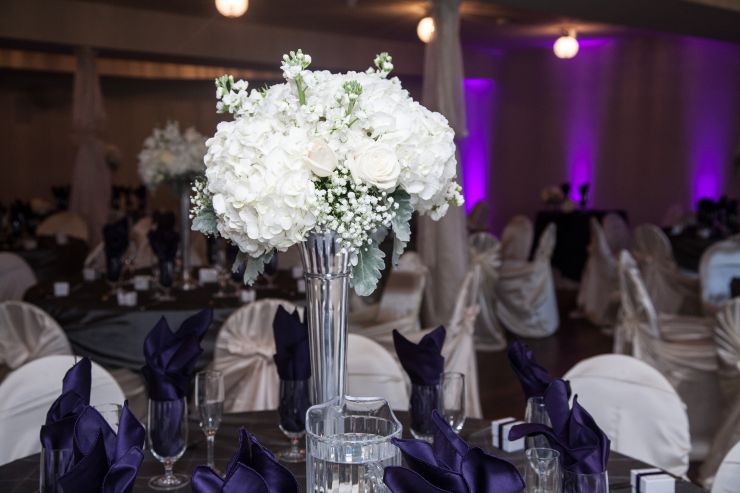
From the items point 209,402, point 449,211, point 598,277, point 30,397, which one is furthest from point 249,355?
point 598,277

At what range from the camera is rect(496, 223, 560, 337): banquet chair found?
7.56 metres

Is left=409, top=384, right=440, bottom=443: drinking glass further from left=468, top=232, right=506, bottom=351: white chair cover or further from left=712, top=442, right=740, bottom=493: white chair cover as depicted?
left=468, top=232, right=506, bottom=351: white chair cover

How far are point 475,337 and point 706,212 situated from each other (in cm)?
266

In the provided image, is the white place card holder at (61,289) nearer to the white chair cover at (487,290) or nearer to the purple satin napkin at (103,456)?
the purple satin napkin at (103,456)

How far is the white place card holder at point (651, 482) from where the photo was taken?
1.80m

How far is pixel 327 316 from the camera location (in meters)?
1.72

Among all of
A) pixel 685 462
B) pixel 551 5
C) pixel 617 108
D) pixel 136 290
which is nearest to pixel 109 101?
pixel 617 108

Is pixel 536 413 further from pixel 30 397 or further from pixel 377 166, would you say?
pixel 30 397

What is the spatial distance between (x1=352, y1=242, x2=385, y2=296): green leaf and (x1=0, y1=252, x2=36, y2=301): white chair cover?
392 centimetres

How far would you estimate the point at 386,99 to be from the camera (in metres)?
1.61

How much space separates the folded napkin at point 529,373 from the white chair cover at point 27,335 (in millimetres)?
2133

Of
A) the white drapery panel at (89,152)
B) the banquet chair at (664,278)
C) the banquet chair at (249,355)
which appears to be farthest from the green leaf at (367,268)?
the white drapery panel at (89,152)

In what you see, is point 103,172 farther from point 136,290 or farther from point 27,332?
point 27,332

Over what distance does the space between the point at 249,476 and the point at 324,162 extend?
580mm
